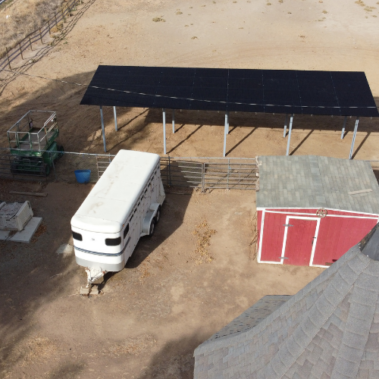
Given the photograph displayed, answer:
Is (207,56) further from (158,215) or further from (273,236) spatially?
(273,236)

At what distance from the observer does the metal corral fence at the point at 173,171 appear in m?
22.1

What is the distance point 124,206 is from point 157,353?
5.24 meters

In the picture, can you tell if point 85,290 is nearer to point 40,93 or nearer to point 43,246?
point 43,246

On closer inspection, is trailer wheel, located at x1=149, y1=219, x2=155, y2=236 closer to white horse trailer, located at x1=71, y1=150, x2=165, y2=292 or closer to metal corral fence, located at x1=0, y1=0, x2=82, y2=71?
white horse trailer, located at x1=71, y1=150, x2=165, y2=292

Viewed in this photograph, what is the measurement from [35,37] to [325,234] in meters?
33.2

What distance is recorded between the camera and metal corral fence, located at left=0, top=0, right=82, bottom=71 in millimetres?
35562

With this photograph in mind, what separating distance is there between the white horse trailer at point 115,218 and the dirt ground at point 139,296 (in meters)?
1.09

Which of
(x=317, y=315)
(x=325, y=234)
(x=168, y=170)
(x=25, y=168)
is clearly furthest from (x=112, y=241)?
(x=317, y=315)

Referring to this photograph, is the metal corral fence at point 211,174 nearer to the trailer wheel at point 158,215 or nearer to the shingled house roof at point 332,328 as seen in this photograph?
the trailer wheel at point 158,215

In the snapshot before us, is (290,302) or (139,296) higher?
(290,302)

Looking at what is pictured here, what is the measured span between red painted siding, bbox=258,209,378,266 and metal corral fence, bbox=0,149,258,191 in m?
5.05

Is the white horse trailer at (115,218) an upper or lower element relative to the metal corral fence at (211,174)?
upper

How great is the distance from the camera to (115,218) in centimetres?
1561

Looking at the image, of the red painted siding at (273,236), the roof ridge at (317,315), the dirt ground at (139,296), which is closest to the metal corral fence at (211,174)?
the dirt ground at (139,296)
